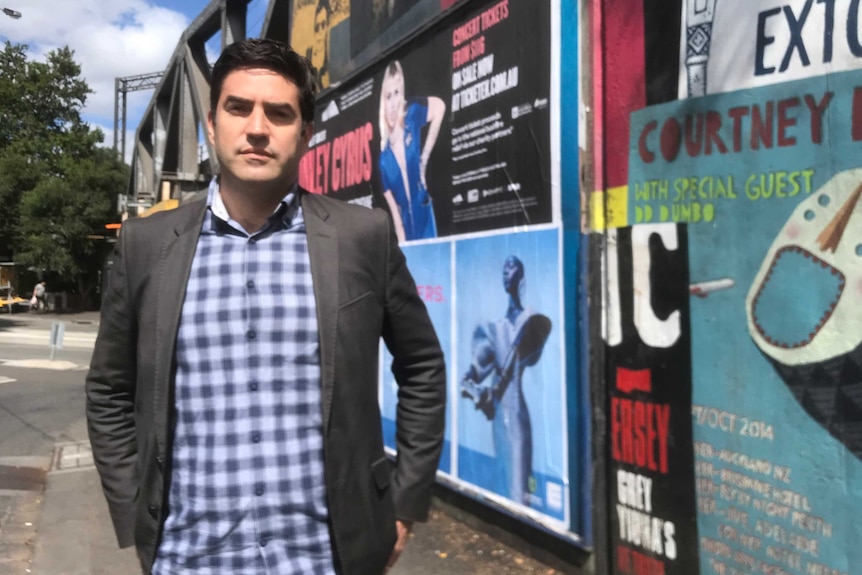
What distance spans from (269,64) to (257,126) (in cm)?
16

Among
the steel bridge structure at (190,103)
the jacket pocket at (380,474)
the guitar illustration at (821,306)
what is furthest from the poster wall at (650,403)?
the steel bridge structure at (190,103)

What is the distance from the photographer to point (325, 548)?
5.70ft

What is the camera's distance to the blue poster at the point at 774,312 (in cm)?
258

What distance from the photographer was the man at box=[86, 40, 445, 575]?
171 cm

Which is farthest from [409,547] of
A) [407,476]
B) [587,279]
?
[407,476]

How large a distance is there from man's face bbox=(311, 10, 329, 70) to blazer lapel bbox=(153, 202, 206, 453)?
607 centimetres

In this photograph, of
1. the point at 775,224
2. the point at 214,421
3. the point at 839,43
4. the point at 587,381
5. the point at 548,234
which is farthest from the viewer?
the point at 548,234

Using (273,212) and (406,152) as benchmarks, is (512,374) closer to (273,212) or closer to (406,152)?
(406,152)

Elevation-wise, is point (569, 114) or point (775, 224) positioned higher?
point (569, 114)

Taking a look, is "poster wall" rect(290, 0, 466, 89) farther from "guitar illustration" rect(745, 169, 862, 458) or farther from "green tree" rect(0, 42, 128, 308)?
"green tree" rect(0, 42, 128, 308)

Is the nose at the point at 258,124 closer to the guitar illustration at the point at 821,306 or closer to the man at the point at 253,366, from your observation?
the man at the point at 253,366

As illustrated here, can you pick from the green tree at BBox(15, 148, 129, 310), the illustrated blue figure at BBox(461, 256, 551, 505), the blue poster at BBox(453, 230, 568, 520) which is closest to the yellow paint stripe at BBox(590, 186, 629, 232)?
the blue poster at BBox(453, 230, 568, 520)

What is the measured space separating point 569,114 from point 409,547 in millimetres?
2626

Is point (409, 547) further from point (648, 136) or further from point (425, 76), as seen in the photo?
point (425, 76)
